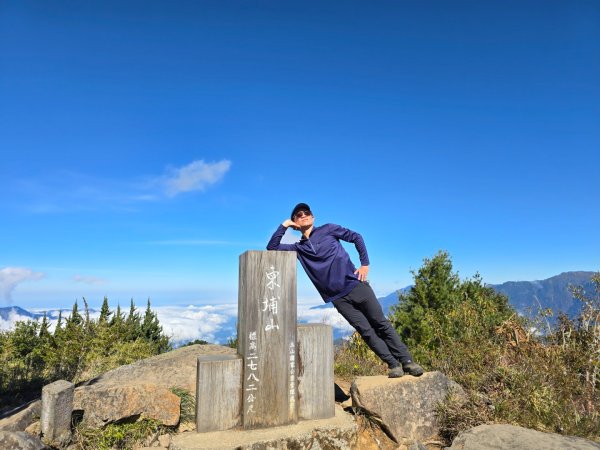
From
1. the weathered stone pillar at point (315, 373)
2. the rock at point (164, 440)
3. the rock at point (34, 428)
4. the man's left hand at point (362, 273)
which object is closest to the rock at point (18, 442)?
the rock at point (34, 428)

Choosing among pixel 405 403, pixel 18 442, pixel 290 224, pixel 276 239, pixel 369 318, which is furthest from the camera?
pixel 369 318

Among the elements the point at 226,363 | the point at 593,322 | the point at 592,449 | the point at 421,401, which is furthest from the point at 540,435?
the point at 593,322

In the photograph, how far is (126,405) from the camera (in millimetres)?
5410

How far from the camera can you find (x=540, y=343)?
7.30 m

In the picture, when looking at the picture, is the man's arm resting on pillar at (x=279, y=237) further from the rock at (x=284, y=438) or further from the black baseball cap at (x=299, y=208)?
the rock at (x=284, y=438)

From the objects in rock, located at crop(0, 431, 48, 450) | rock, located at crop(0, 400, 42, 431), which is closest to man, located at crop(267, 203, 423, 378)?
rock, located at crop(0, 431, 48, 450)

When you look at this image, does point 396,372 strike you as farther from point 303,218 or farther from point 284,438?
point 303,218

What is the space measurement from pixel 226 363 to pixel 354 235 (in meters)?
2.55

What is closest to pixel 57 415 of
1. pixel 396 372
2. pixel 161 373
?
pixel 161 373

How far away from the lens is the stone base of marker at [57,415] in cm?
506

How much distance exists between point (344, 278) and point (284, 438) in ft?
7.26

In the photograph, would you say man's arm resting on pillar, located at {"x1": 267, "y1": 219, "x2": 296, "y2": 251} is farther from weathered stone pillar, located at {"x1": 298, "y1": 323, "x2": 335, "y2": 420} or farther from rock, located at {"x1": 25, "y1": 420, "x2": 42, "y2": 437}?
rock, located at {"x1": 25, "y1": 420, "x2": 42, "y2": 437}

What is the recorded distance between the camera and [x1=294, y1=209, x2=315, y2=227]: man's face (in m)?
5.79

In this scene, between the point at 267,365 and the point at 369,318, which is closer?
the point at 267,365
